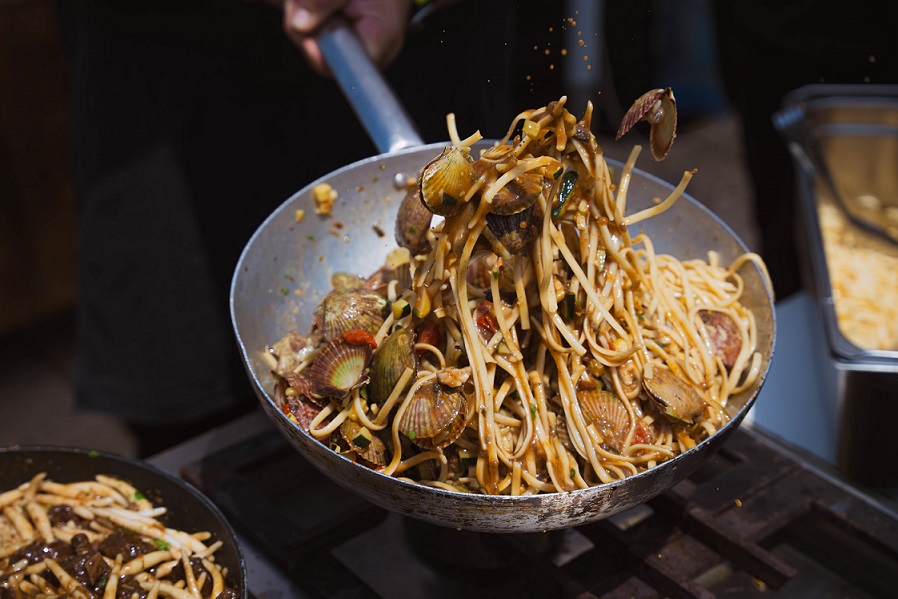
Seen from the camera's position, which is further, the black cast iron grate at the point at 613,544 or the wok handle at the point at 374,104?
the wok handle at the point at 374,104

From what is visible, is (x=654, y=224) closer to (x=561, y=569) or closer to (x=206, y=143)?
(x=561, y=569)

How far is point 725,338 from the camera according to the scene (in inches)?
63.1

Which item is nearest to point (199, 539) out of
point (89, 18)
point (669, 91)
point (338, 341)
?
point (338, 341)

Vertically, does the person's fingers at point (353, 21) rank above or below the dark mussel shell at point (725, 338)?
above

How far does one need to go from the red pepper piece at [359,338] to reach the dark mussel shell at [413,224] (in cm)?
20

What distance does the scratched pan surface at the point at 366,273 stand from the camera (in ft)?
3.99

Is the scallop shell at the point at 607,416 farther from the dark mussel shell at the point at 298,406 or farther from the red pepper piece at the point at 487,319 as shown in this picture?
the dark mussel shell at the point at 298,406

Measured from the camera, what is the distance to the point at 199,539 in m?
1.48

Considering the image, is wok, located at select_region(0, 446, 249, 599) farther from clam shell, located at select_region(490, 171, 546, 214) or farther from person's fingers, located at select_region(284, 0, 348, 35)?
person's fingers, located at select_region(284, 0, 348, 35)

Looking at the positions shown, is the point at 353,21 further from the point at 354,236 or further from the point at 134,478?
the point at 134,478

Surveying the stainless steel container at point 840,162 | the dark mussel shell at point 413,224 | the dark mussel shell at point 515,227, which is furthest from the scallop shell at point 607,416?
the stainless steel container at point 840,162

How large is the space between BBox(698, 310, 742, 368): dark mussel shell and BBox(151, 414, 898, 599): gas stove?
287 mm

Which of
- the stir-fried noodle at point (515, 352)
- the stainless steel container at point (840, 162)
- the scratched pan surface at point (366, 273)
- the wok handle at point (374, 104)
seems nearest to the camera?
the scratched pan surface at point (366, 273)

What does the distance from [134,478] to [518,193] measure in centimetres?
85
